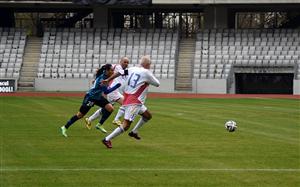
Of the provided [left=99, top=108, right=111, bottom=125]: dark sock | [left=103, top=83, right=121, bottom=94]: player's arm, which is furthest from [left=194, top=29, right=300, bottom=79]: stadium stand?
[left=99, top=108, right=111, bottom=125]: dark sock

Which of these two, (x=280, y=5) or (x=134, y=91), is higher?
(x=280, y=5)

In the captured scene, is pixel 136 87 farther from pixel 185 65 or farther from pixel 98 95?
pixel 185 65

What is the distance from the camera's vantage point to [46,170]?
13.3 meters

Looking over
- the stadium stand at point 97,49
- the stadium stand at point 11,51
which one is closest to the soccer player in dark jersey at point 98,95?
the stadium stand at point 97,49

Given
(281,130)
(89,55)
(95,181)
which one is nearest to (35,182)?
(95,181)

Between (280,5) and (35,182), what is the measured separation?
160 ft

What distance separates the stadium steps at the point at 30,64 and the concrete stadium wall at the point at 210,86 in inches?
463

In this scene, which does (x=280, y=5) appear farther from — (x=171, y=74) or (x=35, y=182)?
(x=35, y=182)

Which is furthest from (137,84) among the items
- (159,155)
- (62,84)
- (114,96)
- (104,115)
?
(62,84)

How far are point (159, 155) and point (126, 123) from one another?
1699mm

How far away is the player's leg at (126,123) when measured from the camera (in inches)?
665

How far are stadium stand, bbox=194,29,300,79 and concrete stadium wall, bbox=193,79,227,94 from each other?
32.7 inches

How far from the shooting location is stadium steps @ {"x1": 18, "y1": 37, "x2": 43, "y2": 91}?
55956 millimetres

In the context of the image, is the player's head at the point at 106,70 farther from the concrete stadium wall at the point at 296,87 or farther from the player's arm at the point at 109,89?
the concrete stadium wall at the point at 296,87
